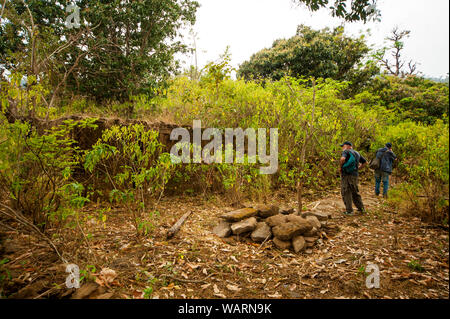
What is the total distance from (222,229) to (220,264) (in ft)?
3.16

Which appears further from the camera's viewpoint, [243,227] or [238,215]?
[238,215]

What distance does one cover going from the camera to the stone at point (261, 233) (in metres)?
3.51

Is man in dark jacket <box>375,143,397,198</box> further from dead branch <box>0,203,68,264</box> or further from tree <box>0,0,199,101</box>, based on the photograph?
tree <box>0,0,199,101</box>

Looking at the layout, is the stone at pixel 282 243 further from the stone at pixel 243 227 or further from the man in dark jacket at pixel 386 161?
the man in dark jacket at pixel 386 161

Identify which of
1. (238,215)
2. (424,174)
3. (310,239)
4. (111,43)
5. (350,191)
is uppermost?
(111,43)

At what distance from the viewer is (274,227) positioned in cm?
354

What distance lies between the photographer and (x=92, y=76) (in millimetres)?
7184

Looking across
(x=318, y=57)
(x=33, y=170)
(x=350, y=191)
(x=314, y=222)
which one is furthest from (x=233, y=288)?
(x=318, y=57)

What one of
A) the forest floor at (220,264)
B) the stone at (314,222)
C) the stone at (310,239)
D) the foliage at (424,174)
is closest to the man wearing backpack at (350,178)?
the foliage at (424,174)

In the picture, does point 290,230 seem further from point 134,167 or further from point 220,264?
point 134,167

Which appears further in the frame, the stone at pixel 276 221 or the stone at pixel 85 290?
the stone at pixel 276 221

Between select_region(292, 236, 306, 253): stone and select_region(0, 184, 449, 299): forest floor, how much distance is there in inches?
4.8
